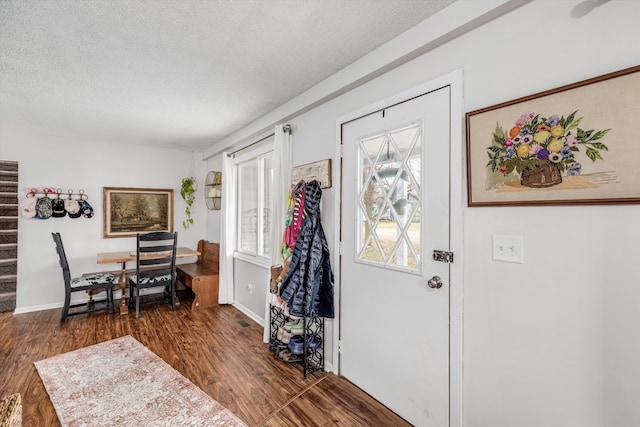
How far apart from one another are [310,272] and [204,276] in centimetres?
239

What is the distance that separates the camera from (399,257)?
1.89 m

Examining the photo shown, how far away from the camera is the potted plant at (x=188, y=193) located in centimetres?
491

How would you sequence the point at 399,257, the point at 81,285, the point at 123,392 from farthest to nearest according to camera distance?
the point at 81,285, the point at 123,392, the point at 399,257

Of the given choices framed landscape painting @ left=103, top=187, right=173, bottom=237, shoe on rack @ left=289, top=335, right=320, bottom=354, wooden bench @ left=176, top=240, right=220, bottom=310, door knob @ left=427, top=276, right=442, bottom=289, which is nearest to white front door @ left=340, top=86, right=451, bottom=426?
door knob @ left=427, top=276, right=442, bottom=289

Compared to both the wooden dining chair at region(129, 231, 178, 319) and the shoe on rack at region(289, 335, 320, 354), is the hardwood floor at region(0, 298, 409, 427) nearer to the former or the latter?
the shoe on rack at region(289, 335, 320, 354)

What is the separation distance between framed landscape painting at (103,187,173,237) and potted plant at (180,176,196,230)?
20cm

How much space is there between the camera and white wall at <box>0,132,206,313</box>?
3.88m

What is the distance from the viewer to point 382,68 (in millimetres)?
1944

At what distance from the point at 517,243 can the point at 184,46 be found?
2241mm

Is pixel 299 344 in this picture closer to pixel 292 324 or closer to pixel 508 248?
pixel 292 324

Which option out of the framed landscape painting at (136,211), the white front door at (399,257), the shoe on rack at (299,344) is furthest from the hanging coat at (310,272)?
the framed landscape painting at (136,211)

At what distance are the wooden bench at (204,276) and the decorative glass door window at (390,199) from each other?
8.92ft

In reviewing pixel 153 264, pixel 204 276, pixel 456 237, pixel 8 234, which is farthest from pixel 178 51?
pixel 8 234

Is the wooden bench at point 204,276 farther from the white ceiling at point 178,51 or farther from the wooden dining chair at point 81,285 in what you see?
the white ceiling at point 178,51
